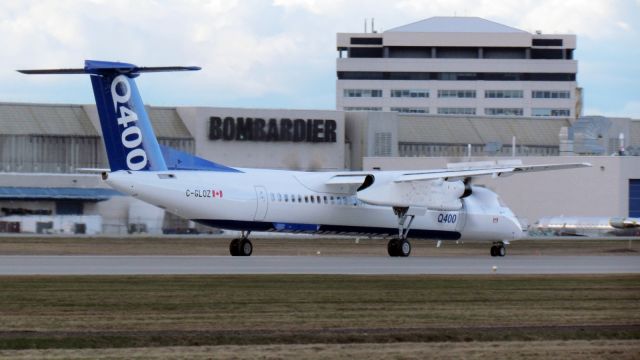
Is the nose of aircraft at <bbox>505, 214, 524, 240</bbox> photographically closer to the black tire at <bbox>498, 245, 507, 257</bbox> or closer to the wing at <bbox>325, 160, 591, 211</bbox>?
the black tire at <bbox>498, 245, 507, 257</bbox>

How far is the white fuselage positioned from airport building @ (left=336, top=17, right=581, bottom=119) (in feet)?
300

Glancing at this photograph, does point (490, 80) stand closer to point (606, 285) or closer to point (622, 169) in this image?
point (622, 169)

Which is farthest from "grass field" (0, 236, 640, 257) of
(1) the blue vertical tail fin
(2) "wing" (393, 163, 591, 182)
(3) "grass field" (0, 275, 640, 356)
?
(3) "grass field" (0, 275, 640, 356)

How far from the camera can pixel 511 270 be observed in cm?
4034

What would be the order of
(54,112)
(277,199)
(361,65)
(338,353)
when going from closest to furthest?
(338,353), (277,199), (54,112), (361,65)

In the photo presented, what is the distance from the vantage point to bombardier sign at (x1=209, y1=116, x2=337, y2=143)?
9281 centimetres

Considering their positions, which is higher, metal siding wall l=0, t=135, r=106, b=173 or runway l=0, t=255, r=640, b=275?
metal siding wall l=0, t=135, r=106, b=173

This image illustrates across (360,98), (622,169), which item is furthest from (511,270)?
(360,98)

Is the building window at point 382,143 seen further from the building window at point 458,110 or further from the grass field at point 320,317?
the grass field at point 320,317

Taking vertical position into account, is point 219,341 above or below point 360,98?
below

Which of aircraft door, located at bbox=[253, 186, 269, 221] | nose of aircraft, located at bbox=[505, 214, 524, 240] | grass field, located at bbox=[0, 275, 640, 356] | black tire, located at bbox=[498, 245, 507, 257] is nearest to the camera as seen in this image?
grass field, located at bbox=[0, 275, 640, 356]

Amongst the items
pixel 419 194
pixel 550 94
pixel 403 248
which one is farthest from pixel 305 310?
pixel 550 94

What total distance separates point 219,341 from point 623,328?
24.2ft

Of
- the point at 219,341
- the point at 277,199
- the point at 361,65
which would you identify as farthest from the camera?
the point at 361,65
